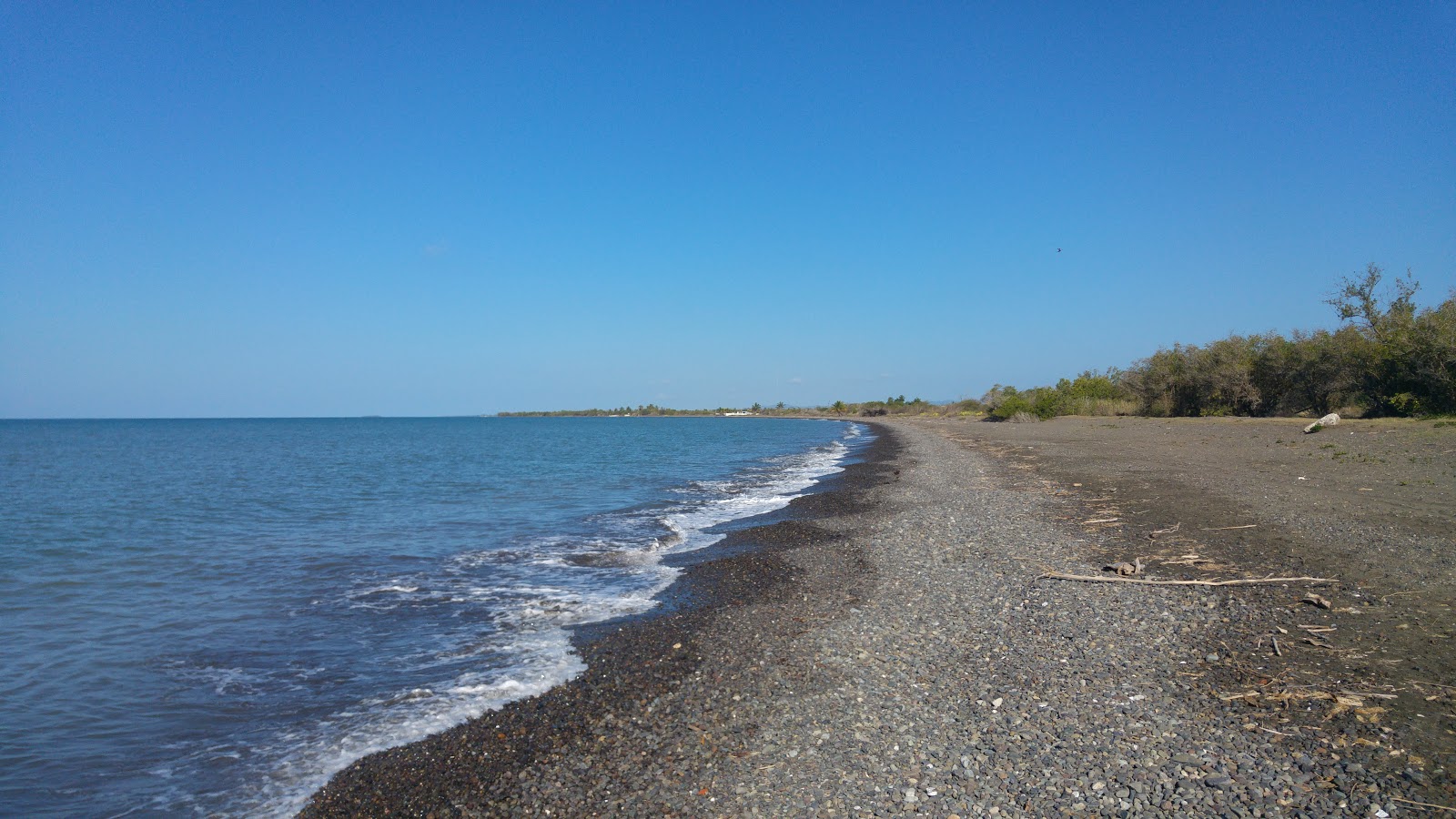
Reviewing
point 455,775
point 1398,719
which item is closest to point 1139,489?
point 1398,719

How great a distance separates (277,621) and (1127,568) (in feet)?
42.3

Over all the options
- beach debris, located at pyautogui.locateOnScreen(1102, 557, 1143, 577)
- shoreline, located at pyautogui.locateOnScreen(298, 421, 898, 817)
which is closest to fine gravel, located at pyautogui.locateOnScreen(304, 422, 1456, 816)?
shoreline, located at pyautogui.locateOnScreen(298, 421, 898, 817)

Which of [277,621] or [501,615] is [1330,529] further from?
[277,621]

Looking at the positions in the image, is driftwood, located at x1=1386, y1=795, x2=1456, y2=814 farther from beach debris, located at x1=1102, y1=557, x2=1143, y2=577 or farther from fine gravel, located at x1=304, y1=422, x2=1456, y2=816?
beach debris, located at x1=1102, y1=557, x2=1143, y2=577

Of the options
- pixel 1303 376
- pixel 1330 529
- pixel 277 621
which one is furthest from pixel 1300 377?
pixel 277 621

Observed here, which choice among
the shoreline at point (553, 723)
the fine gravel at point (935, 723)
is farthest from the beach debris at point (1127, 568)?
the shoreline at point (553, 723)

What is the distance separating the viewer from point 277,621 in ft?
35.1

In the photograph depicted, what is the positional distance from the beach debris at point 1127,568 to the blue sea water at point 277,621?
7417 millimetres

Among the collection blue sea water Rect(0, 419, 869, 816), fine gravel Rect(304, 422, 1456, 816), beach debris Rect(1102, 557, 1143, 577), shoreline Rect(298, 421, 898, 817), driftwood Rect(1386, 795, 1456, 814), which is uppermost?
beach debris Rect(1102, 557, 1143, 577)

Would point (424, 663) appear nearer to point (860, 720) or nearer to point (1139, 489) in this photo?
point (860, 720)

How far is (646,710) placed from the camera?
22.1ft

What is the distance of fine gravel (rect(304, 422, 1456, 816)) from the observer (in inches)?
189

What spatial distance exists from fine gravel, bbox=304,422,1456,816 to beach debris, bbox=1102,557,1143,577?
73 centimetres

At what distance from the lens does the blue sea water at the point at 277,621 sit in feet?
21.1
